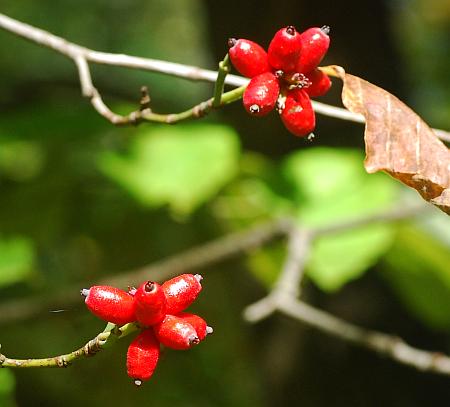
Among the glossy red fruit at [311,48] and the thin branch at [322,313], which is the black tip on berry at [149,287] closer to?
the glossy red fruit at [311,48]

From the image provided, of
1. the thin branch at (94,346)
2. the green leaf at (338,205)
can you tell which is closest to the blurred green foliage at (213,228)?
the green leaf at (338,205)

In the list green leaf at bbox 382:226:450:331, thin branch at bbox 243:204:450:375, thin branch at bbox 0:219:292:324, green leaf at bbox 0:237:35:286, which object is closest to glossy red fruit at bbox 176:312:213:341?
thin branch at bbox 243:204:450:375

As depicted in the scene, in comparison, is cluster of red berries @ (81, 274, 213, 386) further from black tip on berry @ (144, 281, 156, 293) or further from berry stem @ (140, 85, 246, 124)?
berry stem @ (140, 85, 246, 124)

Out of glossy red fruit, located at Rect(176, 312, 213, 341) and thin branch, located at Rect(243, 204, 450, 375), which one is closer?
glossy red fruit, located at Rect(176, 312, 213, 341)

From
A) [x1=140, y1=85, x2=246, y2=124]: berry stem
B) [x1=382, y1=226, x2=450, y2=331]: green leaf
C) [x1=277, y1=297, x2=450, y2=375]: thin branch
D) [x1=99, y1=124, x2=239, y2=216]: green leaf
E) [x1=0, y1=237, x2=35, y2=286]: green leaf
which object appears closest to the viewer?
[x1=140, y1=85, x2=246, y2=124]: berry stem

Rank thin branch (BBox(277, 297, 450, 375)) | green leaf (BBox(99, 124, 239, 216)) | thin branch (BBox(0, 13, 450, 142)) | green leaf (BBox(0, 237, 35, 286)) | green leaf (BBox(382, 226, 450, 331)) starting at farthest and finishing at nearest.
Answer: green leaf (BBox(382, 226, 450, 331)) → green leaf (BBox(99, 124, 239, 216)) → green leaf (BBox(0, 237, 35, 286)) → thin branch (BBox(277, 297, 450, 375)) → thin branch (BBox(0, 13, 450, 142))

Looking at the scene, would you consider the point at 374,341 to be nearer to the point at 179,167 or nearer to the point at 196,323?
the point at 179,167

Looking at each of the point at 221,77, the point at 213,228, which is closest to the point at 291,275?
the point at 213,228
